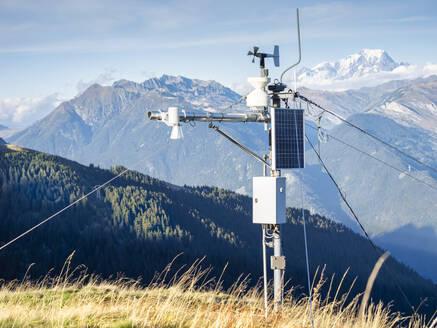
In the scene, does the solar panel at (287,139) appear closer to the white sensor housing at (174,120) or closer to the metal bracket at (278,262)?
the metal bracket at (278,262)

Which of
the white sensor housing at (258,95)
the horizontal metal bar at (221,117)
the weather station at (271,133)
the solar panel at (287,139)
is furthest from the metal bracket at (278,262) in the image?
the white sensor housing at (258,95)

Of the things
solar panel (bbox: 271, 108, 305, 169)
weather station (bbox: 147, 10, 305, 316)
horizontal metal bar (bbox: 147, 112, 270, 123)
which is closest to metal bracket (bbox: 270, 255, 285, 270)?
weather station (bbox: 147, 10, 305, 316)

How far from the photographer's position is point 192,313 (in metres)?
11.3

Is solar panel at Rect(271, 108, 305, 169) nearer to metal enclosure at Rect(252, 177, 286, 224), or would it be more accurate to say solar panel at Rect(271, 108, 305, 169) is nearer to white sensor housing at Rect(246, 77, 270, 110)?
white sensor housing at Rect(246, 77, 270, 110)

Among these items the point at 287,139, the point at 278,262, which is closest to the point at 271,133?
the point at 287,139

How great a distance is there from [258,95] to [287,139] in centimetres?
212

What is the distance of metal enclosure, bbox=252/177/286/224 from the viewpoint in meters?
19.6

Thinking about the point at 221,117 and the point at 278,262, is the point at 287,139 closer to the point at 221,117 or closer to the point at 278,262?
the point at 221,117

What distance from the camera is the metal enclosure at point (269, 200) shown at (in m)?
19.6

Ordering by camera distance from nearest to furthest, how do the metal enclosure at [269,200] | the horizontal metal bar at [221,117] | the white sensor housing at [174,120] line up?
1. the metal enclosure at [269,200]
2. the horizontal metal bar at [221,117]
3. the white sensor housing at [174,120]

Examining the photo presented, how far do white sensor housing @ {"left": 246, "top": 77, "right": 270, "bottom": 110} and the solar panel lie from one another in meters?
0.53

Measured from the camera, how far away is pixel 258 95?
19969mm

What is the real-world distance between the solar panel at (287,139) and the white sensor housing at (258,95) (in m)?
0.53

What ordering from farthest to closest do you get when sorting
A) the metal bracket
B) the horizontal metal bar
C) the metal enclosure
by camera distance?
the horizontal metal bar, the metal enclosure, the metal bracket
